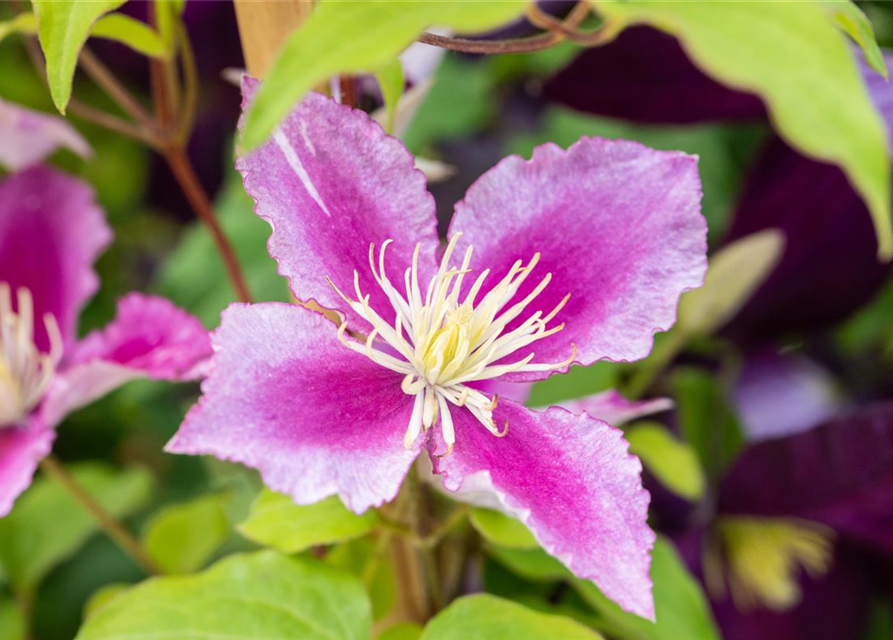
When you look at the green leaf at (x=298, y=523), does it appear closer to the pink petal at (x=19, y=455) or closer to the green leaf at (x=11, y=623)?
the pink petal at (x=19, y=455)

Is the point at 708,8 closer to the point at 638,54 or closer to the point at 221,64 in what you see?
the point at 638,54

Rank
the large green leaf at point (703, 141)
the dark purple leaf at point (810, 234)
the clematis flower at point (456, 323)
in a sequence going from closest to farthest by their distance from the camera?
the clematis flower at point (456, 323) → the dark purple leaf at point (810, 234) → the large green leaf at point (703, 141)

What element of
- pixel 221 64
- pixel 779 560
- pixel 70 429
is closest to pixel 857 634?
pixel 779 560

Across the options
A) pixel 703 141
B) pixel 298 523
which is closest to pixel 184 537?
pixel 298 523

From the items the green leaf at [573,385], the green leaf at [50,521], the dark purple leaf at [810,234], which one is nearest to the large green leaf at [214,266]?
the green leaf at [50,521]

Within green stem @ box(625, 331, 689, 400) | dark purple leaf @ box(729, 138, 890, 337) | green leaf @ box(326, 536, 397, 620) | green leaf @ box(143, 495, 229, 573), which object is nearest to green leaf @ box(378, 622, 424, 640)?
green leaf @ box(326, 536, 397, 620)

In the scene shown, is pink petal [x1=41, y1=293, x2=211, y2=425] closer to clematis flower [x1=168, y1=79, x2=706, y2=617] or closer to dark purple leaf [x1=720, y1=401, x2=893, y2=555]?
clematis flower [x1=168, y1=79, x2=706, y2=617]

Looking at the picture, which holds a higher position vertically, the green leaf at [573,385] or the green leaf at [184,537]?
the green leaf at [573,385]
